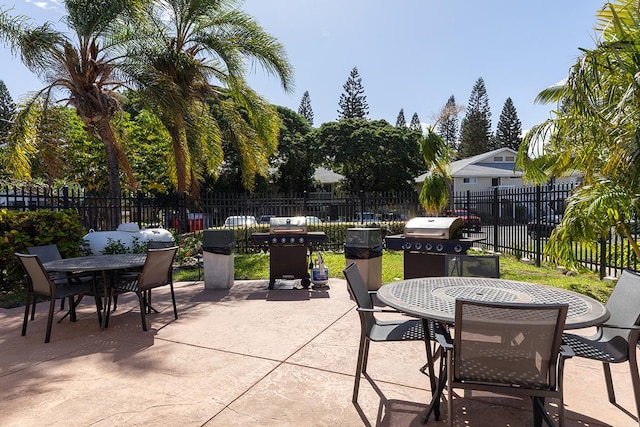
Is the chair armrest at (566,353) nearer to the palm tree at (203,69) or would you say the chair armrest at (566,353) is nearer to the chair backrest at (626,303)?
the chair backrest at (626,303)

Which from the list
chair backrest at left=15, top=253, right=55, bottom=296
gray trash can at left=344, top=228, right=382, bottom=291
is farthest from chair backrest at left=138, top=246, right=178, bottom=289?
gray trash can at left=344, top=228, right=382, bottom=291

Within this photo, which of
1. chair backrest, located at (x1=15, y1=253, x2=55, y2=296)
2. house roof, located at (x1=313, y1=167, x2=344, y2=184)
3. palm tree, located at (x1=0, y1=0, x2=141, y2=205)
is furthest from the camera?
house roof, located at (x1=313, y1=167, x2=344, y2=184)

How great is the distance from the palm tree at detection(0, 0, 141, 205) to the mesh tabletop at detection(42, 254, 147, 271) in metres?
4.64

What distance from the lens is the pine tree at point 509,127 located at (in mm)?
49750

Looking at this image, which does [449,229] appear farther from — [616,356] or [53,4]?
[53,4]

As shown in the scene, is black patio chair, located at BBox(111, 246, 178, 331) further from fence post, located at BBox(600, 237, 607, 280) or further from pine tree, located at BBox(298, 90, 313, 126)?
pine tree, located at BBox(298, 90, 313, 126)

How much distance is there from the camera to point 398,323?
306 cm

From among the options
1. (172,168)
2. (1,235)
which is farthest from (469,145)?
(1,235)

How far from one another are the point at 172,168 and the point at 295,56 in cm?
494

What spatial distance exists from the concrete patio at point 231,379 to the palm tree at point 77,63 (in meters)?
5.19

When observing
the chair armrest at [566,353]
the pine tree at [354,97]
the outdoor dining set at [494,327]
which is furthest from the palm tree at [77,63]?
the pine tree at [354,97]

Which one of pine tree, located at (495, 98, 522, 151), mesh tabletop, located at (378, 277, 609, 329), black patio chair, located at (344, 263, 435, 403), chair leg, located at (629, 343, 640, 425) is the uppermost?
pine tree, located at (495, 98, 522, 151)

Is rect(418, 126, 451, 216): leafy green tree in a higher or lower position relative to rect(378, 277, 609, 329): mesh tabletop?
higher

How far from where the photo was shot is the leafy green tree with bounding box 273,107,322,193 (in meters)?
30.4
